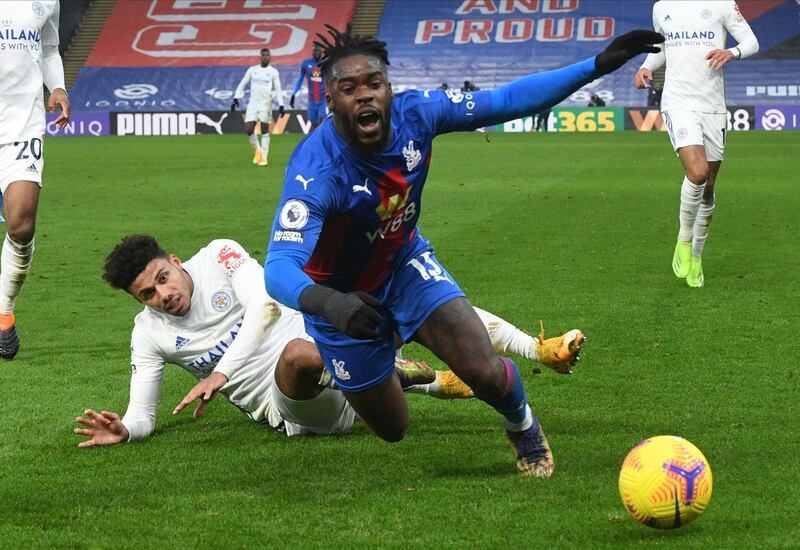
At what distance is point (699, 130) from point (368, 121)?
6.17 meters

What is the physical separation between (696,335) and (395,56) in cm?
4274

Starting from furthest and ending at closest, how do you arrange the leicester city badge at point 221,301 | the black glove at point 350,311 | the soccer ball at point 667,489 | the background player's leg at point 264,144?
the background player's leg at point 264,144 → the leicester city badge at point 221,301 → the soccer ball at point 667,489 → the black glove at point 350,311

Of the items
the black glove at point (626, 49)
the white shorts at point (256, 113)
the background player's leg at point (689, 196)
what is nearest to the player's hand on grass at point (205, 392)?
the black glove at point (626, 49)

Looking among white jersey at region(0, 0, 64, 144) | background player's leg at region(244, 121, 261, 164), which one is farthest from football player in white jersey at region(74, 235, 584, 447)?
background player's leg at region(244, 121, 261, 164)

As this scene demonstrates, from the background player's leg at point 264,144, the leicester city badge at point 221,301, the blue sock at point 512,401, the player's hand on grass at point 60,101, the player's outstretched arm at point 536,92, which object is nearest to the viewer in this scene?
the player's outstretched arm at point 536,92

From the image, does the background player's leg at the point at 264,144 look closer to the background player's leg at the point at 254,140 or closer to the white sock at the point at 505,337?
the background player's leg at the point at 254,140

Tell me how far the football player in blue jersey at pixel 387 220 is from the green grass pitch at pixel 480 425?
0.35m

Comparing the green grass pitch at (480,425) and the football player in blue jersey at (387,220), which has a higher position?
the football player in blue jersey at (387,220)

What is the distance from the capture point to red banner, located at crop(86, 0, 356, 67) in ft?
165

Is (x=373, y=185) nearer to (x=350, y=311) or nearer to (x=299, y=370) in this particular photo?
(x=350, y=311)

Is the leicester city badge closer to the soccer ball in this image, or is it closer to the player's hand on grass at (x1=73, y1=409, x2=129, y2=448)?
the player's hand on grass at (x1=73, y1=409, x2=129, y2=448)

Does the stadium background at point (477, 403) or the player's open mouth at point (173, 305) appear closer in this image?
the stadium background at point (477, 403)

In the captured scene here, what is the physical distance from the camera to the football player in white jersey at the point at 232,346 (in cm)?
552

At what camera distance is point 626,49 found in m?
4.81
